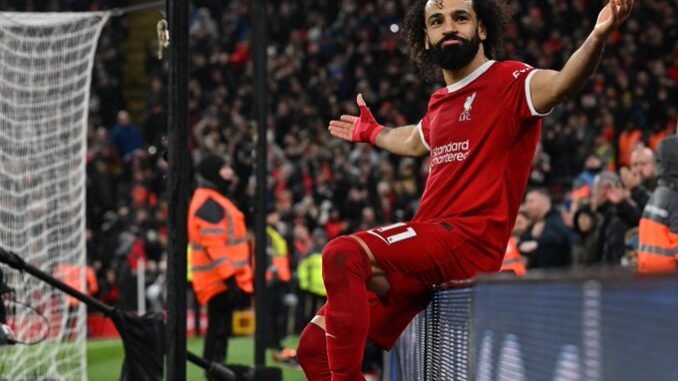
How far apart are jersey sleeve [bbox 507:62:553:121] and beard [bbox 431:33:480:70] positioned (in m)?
0.23

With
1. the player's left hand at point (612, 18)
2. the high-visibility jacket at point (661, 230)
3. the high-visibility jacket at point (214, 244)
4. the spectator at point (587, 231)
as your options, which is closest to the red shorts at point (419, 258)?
the player's left hand at point (612, 18)

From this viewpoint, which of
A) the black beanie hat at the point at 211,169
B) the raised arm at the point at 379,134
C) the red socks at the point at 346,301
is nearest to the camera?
the red socks at the point at 346,301

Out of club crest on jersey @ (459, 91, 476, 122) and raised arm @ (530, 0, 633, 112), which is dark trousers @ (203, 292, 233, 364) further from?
raised arm @ (530, 0, 633, 112)

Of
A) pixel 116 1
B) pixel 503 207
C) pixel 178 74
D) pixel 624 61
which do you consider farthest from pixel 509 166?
pixel 116 1

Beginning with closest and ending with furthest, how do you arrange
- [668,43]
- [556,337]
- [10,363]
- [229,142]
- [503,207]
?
[556,337], [503,207], [10,363], [668,43], [229,142]

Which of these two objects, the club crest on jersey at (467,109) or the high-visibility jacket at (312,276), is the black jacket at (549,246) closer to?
the high-visibility jacket at (312,276)

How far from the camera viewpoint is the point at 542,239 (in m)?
13.3

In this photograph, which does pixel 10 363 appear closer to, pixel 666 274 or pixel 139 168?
pixel 666 274

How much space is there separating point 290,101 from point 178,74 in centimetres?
1980

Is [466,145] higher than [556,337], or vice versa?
[466,145]

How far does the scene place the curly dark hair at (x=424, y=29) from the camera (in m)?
5.43

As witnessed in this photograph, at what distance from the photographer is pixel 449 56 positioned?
17.2 feet

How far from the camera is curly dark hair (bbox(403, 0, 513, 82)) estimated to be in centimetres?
543

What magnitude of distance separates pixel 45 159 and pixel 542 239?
4.59 metres
